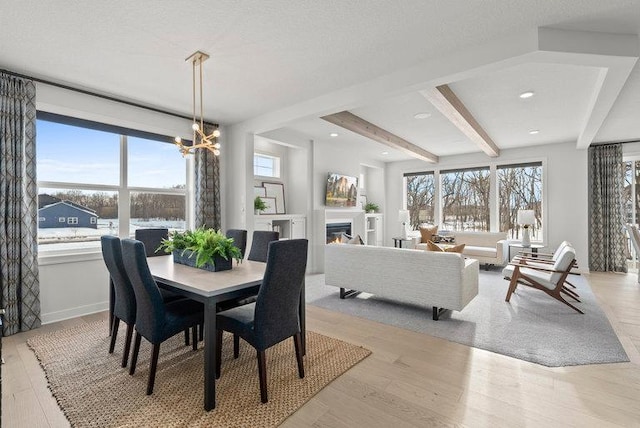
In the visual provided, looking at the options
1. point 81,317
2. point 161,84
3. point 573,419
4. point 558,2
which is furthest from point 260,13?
point 81,317

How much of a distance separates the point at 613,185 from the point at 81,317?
341 inches

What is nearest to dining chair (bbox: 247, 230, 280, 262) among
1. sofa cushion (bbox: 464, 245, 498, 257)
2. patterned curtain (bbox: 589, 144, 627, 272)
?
sofa cushion (bbox: 464, 245, 498, 257)

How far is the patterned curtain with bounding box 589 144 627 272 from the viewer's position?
229 inches

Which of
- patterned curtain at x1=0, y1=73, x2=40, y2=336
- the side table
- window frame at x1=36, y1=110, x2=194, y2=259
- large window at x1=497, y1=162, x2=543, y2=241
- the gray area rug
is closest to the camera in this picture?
the gray area rug

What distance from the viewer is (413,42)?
8.42 feet

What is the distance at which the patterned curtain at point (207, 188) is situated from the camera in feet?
14.9

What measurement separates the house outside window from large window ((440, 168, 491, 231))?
433 cm

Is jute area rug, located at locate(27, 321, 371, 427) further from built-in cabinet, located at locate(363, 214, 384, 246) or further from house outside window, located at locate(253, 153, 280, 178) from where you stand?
built-in cabinet, located at locate(363, 214, 384, 246)

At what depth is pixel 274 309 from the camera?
2.04 meters

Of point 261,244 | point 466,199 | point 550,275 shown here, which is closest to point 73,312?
point 261,244

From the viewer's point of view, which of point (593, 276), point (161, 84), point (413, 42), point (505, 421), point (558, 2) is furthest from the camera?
point (593, 276)

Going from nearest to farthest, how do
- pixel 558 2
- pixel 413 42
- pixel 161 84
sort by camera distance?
pixel 558 2, pixel 413 42, pixel 161 84

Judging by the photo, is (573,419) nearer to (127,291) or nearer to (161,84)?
(127,291)

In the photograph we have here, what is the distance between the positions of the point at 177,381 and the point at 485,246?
6233mm
